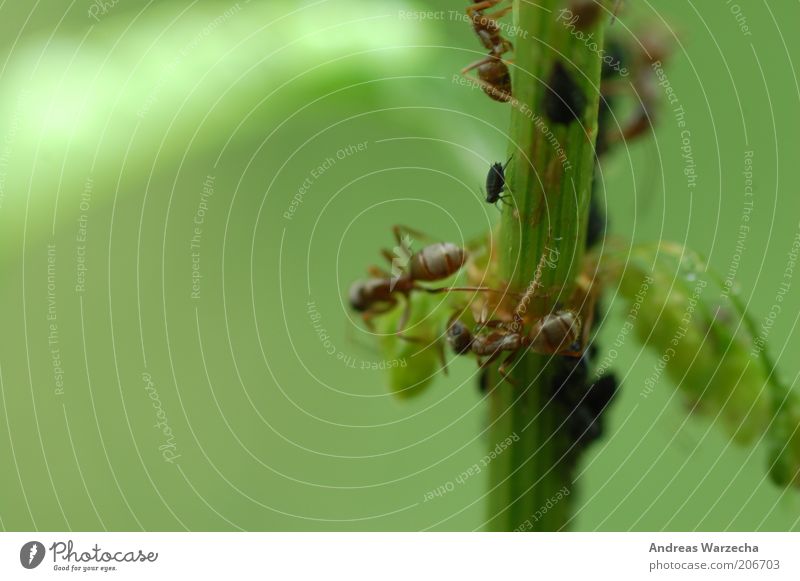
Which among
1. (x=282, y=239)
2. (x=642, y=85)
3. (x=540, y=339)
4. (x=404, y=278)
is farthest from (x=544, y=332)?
(x=282, y=239)

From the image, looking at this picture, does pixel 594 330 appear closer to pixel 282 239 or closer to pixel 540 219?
pixel 540 219

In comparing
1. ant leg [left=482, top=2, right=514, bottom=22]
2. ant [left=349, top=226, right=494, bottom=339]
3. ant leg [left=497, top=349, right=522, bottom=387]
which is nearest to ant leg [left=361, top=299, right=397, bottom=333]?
ant [left=349, top=226, right=494, bottom=339]

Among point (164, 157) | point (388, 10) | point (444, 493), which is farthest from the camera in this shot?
point (444, 493)

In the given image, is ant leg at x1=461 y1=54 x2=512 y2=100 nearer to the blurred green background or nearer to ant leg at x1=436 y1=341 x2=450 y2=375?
the blurred green background

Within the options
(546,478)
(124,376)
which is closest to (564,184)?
(546,478)
